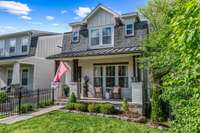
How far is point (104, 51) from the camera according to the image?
17.3 metres

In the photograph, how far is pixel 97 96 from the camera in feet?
59.1

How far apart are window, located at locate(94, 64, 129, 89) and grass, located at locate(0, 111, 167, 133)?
5.65m

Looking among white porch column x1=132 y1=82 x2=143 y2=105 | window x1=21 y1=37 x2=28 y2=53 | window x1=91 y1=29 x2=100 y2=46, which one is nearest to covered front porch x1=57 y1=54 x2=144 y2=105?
white porch column x1=132 y1=82 x2=143 y2=105

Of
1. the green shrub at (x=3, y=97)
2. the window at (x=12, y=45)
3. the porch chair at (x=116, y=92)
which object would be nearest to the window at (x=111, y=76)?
the porch chair at (x=116, y=92)

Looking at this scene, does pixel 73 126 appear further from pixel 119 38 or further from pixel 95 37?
pixel 95 37

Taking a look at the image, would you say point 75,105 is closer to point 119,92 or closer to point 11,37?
point 119,92

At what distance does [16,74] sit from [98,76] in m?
7.83

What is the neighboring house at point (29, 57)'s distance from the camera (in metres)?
22.7

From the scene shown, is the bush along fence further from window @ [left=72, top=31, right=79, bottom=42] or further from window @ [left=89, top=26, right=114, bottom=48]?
window @ [left=89, top=26, right=114, bottom=48]

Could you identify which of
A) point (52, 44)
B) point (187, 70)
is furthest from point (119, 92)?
point (187, 70)

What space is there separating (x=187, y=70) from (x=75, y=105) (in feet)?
37.0

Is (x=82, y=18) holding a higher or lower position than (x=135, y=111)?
higher

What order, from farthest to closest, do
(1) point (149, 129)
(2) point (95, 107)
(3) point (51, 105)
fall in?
1. (3) point (51, 105)
2. (2) point (95, 107)
3. (1) point (149, 129)

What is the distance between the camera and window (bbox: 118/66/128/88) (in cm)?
1769
